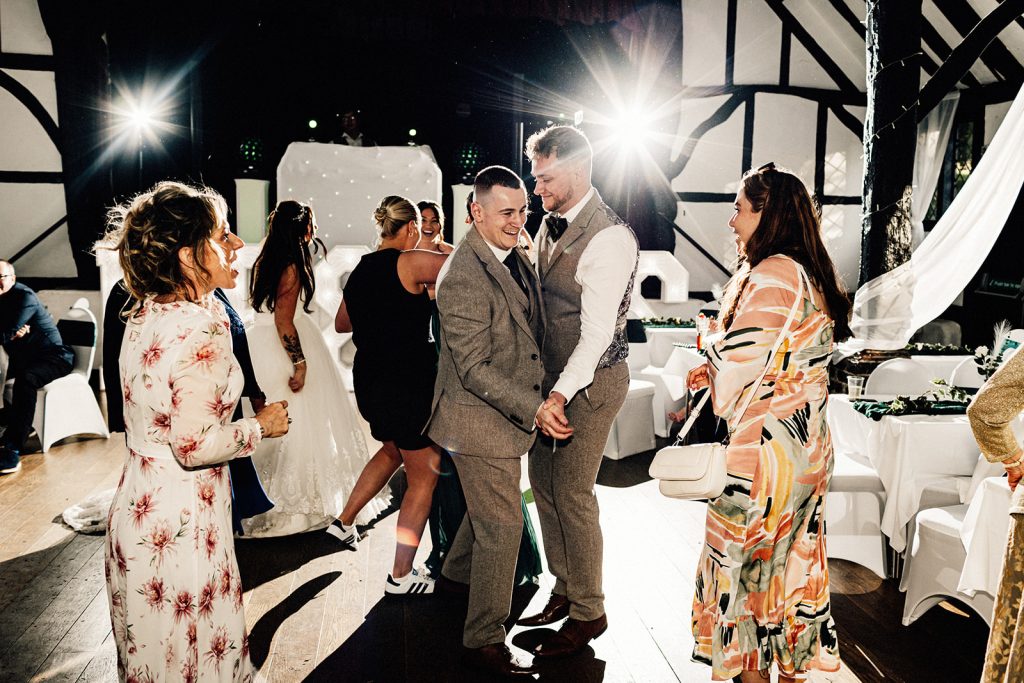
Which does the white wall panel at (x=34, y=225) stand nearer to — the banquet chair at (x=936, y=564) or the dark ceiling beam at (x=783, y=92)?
the dark ceiling beam at (x=783, y=92)

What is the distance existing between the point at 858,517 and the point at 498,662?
5.81ft

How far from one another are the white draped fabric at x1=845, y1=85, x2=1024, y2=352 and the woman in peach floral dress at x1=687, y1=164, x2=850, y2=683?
8.21ft

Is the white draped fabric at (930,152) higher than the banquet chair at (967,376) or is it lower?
higher

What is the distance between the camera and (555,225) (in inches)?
101

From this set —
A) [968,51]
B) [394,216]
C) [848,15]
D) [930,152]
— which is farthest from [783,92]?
[394,216]

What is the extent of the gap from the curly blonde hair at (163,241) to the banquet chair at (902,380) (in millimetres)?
3463

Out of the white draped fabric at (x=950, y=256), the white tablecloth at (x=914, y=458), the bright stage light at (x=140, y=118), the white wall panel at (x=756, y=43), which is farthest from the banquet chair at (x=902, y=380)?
the bright stage light at (x=140, y=118)

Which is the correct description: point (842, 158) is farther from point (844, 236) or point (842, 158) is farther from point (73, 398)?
point (73, 398)

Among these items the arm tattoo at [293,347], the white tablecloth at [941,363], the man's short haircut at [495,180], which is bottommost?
the white tablecloth at [941,363]

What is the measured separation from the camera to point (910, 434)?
3246 millimetres

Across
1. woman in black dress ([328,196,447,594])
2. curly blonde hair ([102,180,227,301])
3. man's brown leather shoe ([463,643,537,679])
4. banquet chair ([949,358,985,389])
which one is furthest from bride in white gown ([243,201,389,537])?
banquet chair ([949,358,985,389])

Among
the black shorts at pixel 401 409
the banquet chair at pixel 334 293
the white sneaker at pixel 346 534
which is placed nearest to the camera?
the black shorts at pixel 401 409

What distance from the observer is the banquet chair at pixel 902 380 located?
415 cm

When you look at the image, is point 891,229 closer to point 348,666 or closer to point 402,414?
point 402,414
